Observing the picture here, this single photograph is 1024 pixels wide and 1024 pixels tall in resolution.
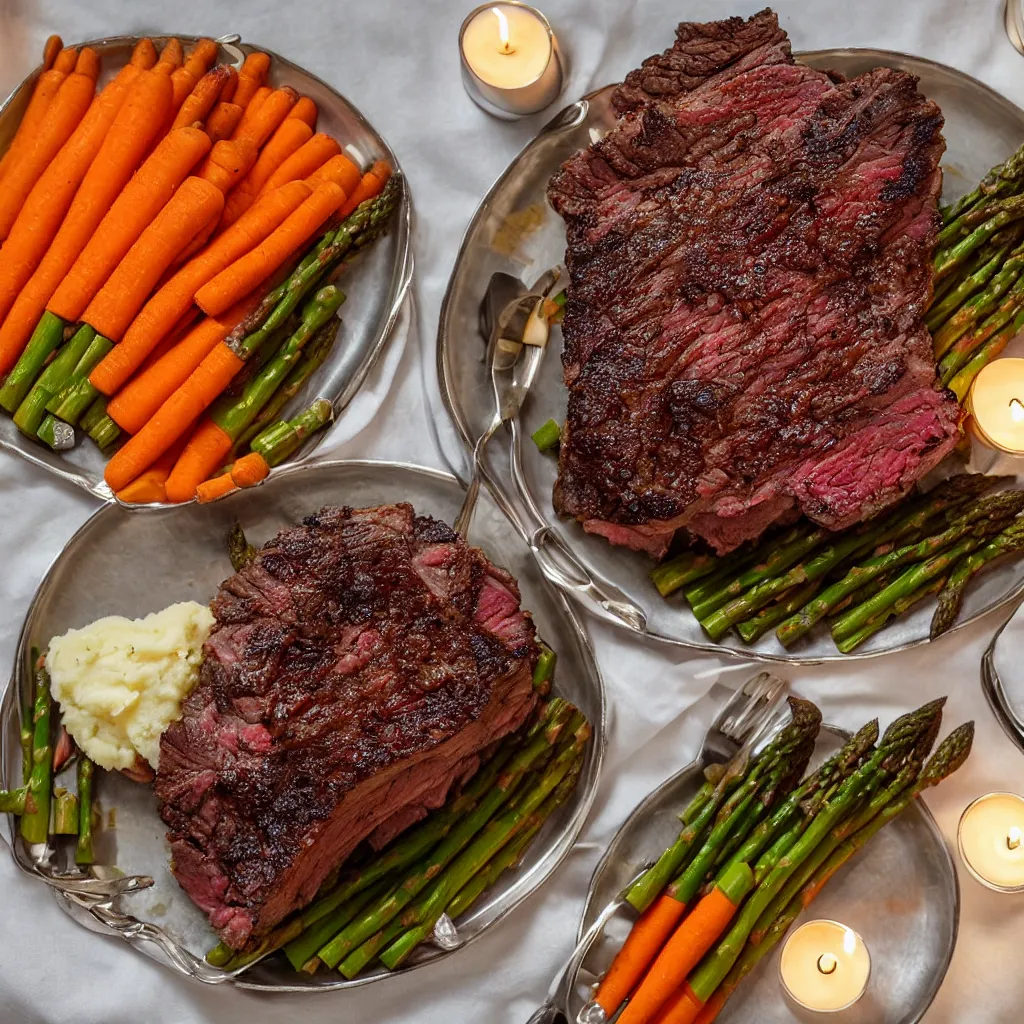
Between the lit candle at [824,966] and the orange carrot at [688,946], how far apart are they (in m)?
0.31

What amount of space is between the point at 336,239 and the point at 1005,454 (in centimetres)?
261

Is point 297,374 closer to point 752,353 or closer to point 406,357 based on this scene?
point 406,357

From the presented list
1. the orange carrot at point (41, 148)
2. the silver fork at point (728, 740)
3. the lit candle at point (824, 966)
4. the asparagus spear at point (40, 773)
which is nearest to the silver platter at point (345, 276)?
the orange carrot at point (41, 148)

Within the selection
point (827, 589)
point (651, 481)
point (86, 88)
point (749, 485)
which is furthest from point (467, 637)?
point (86, 88)

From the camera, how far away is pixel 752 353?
150 inches

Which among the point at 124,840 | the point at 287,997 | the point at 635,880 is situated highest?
the point at 635,880

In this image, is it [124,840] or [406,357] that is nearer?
[124,840]

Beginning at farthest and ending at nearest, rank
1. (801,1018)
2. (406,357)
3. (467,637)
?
(406,357) → (801,1018) → (467,637)

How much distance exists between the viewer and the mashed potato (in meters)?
3.77

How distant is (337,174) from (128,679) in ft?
6.66

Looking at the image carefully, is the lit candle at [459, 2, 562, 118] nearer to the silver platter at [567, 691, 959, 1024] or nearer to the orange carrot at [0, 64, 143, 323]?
the orange carrot at [0, 64, 143, 323]

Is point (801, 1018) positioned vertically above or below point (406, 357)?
below

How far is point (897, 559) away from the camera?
4.02 m

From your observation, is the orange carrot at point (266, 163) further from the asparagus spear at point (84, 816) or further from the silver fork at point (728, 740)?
the silver fork at point (728, 740)
